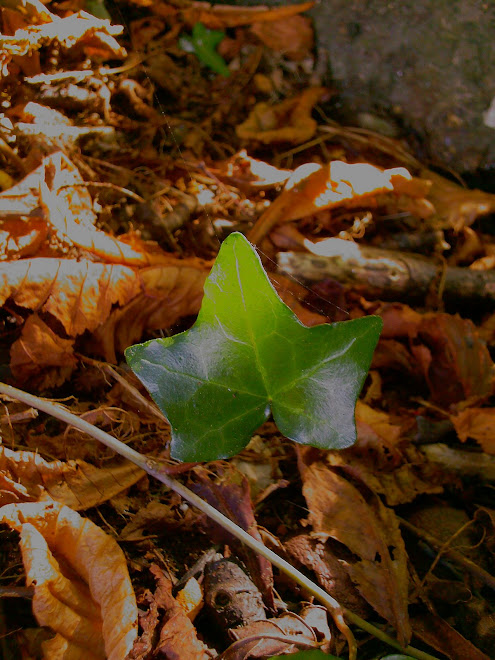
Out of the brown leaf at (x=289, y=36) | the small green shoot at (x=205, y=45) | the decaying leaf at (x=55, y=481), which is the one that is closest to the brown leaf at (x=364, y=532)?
the decaying leaf at (x=55, y=481)

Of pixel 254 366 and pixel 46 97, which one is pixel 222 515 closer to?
pixel 254 366

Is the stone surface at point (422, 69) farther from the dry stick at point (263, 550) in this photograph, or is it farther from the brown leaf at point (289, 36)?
the dry stick at point (263, 550)

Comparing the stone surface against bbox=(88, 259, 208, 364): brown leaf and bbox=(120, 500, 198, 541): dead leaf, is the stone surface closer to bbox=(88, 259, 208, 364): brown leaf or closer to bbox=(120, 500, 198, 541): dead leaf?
bbox=(88, 259, 208, 364): brown leaf

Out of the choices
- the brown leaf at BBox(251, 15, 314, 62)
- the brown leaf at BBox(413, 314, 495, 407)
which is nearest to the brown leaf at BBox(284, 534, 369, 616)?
the brown leaf at BBox(413, 314, 495, 407)

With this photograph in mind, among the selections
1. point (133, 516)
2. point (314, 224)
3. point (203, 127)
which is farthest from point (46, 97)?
point (133, 516)

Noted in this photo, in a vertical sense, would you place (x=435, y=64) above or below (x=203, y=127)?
above

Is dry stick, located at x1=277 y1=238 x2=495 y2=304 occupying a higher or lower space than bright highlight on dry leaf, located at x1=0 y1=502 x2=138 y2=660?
higher

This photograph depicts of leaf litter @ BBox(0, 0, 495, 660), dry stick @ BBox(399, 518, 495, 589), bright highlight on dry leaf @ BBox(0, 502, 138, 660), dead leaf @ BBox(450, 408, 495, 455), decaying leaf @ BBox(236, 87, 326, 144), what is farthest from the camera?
decaying leaf @ BBox(236, 87, 326, 144)
